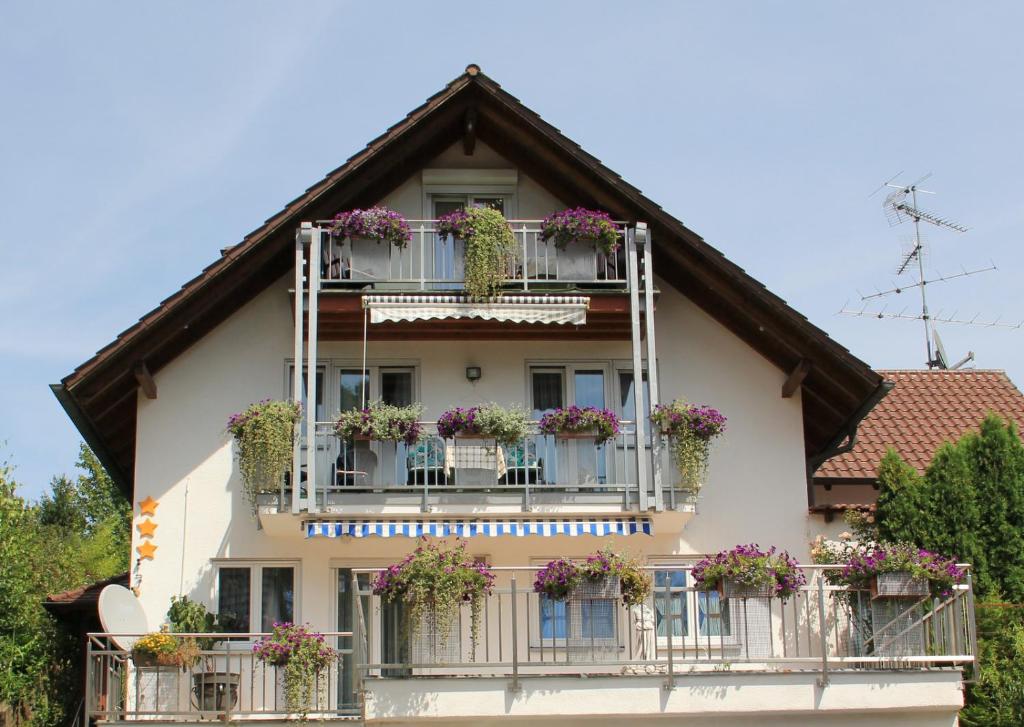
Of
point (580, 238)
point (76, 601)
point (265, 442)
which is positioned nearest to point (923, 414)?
point (580, 238)

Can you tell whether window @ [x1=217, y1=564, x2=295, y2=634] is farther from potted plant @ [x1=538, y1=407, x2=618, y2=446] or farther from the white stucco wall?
potted plant @ [x1=538, y1=407, x2=618, y2=446]

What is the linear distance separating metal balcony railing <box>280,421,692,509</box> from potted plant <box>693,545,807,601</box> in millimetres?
1775

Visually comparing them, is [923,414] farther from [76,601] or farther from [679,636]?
[76,601]

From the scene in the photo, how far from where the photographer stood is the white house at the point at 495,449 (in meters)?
17.3

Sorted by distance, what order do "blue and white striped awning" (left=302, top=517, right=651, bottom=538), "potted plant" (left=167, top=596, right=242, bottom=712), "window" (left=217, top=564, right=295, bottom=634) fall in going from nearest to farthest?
"potted plant" (left=167, top=596, right=242, bottom=712), "blue and white striped awning" (left=302, top=517, right=651, bottom=538), "window" (left=217, top=564, right=295, bottom=634)

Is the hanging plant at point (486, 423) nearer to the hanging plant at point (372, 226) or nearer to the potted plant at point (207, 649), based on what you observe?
the hanging plant at point (372, 226)

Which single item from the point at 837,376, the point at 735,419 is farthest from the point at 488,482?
the point at 837,376

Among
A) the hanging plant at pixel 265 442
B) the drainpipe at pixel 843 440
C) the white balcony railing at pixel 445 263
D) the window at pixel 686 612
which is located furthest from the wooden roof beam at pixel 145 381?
the drainpipe at pixel 843 440

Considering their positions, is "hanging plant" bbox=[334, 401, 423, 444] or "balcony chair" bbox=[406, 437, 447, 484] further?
"balcony chair" bbox=[406, 437, 447, 484]

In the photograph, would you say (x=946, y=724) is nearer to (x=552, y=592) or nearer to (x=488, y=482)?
(x=552, y=592)

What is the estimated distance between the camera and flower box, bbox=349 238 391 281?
1988 cm

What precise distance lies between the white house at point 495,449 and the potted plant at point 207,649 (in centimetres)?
7

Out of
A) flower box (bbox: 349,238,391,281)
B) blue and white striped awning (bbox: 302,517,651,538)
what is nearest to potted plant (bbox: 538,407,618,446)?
blue and white striped awning (bbox: 302,517,651,538)

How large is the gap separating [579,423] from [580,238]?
2.67m
